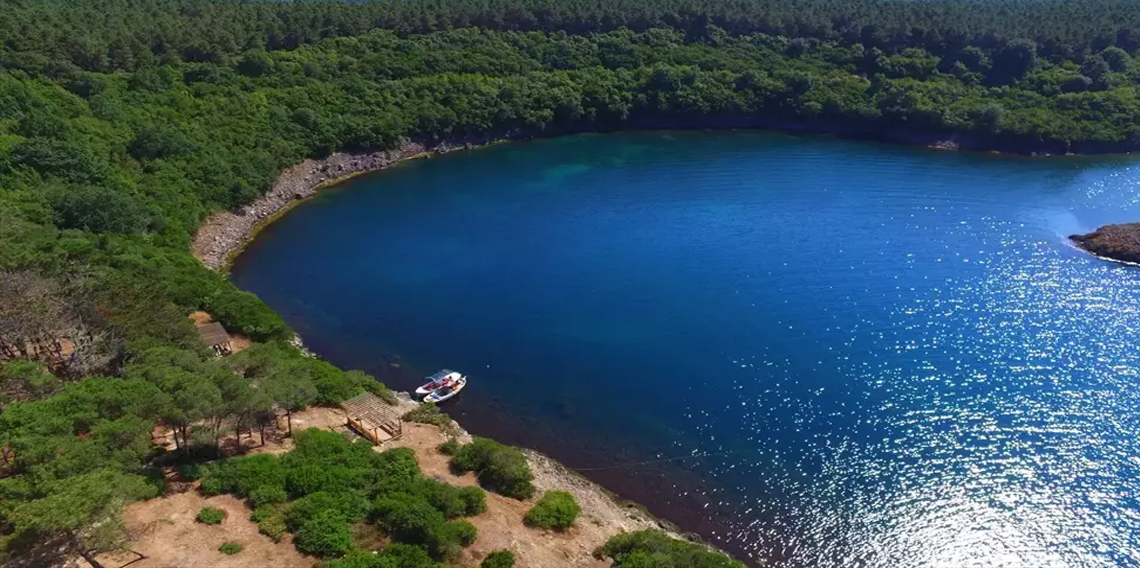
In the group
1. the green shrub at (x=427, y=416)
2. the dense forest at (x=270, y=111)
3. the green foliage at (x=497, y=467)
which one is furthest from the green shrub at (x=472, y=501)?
the green shrub at (x=427, y=416)

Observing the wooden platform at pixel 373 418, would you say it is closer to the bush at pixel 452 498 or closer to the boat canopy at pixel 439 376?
the boat canopy at pixel 439 376

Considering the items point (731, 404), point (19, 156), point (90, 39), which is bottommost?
point (731, 404)

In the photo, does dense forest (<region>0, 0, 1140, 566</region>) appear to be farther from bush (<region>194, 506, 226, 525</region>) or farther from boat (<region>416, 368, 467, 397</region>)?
boat (<region>416, 368, 467, 397</region>)

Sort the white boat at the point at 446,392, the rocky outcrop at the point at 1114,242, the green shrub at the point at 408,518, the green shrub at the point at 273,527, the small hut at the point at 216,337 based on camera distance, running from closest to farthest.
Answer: the green shrub at the point at 273,527 < the green shrub at the point at 408,518 < the small hut at the point at 216,337 < the white boat at the point at 446,392 < the rocky outcrop at the point at 1114,242

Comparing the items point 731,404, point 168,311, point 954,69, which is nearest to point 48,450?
point 168,311

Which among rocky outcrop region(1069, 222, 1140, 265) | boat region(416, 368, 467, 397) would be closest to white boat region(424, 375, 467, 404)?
boat region(416, 368, 467, 397)

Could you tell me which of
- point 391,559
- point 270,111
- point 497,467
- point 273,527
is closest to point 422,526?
point 391,559

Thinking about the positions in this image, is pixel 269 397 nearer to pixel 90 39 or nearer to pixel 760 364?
pixel 760 364
